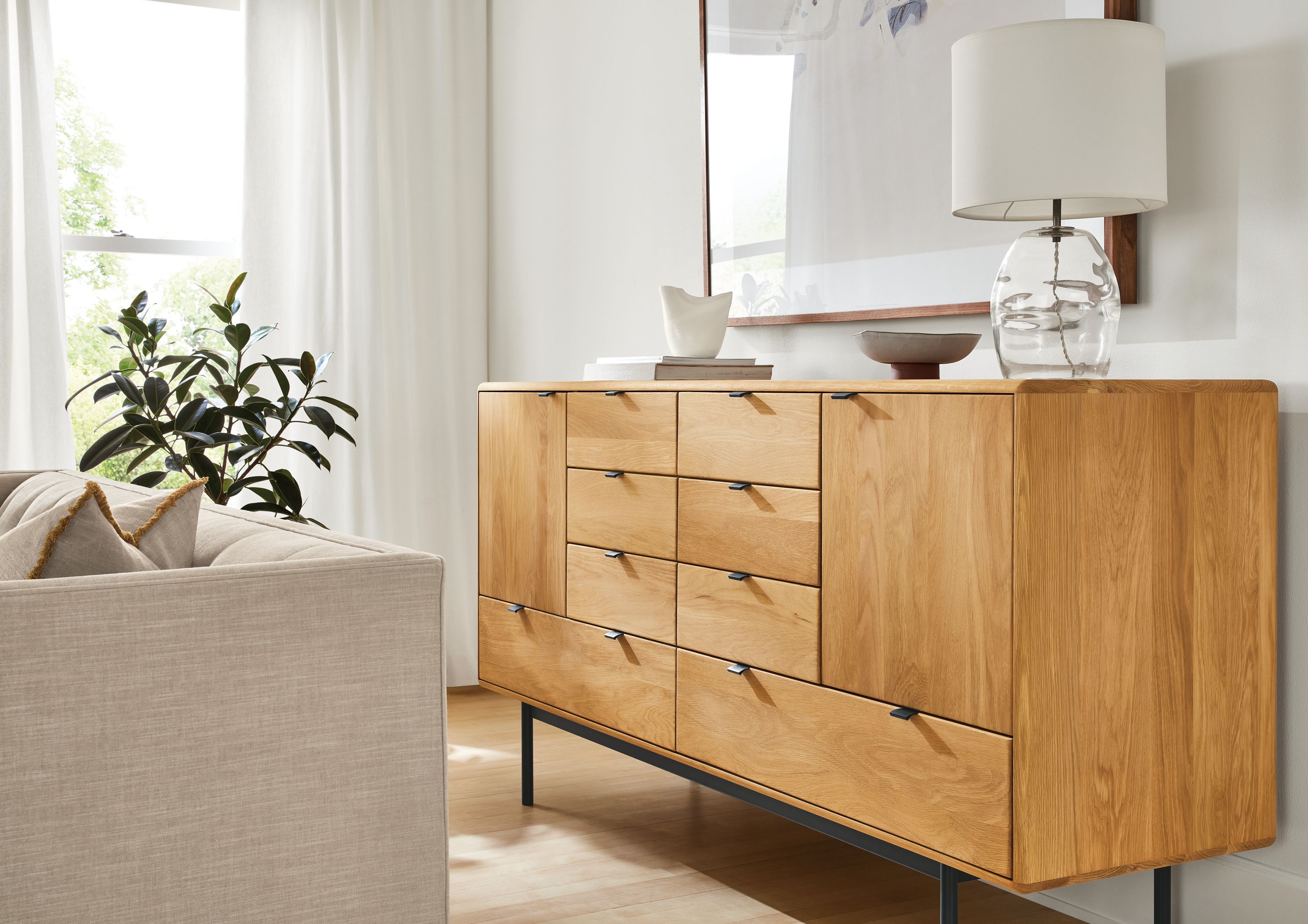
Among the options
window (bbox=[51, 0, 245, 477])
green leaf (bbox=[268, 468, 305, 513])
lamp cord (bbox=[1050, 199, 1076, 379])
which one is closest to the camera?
lamp cord (bbox=[1050, 199, 1076, 379])

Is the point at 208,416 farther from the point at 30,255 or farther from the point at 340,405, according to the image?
the point at 30,255

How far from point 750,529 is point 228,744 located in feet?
3.57

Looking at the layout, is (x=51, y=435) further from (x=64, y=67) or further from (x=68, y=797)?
(x=68, y=797)

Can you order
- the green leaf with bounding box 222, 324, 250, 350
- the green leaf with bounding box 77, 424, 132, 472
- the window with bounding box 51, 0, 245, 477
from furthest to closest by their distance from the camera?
the window with bounding box 51, 0, 245, 477 → the green leaf with bounding box 222, 324, 250, 350 → the green leaf with bounding box 77, 424, 132, 472

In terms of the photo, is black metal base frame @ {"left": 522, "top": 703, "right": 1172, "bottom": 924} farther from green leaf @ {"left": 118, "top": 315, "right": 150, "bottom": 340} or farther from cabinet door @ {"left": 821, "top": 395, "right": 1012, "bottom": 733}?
green leaf @ {"left": 118, "top": 315, "right": 150, "bottom": 340}

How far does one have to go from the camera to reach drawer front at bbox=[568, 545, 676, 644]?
2.48 m

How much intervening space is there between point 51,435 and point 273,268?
0.89m

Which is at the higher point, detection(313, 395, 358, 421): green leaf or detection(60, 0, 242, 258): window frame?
detection(60, 0, 242, 258): window frame

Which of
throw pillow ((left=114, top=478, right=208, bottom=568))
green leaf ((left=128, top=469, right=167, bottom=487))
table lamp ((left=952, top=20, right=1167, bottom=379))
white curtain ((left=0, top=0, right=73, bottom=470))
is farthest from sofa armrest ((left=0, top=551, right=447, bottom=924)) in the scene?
white curtain ((left=0, top=0, right=73, bottom=470))

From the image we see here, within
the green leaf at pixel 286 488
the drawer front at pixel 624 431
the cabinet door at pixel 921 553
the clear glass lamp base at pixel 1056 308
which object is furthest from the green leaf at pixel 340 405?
the clear glass lamp base at pixel 1056 308

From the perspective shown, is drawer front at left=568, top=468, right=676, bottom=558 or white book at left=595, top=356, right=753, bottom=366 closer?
drawer front at left=568, top=468, right=676, bottom=558

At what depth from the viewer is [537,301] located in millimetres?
4227

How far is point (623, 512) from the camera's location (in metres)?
2.61

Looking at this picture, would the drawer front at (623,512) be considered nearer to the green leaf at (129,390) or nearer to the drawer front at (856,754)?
the drawer front at (856,754)
